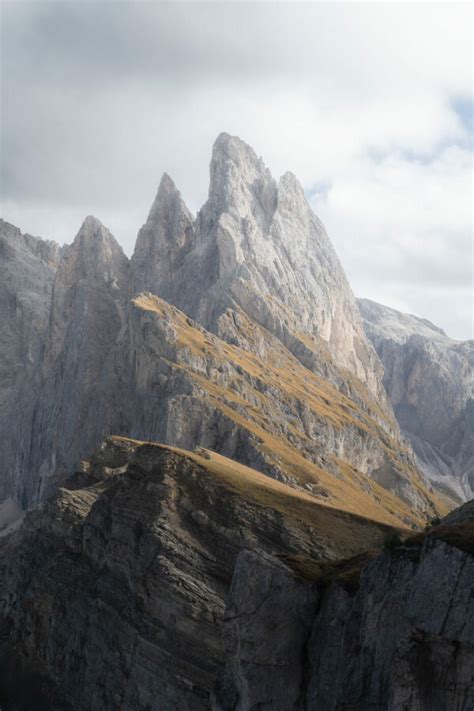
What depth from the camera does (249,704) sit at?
48406 mm

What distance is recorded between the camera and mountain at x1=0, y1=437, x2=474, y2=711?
1661 inches

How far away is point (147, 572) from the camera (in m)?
80.0

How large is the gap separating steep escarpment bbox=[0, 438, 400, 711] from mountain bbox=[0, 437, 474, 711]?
0.19m

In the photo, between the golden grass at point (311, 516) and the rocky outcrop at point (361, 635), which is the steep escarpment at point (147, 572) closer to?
the golden grass at point (311, 516)

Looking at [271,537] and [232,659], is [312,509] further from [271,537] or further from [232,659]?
[232,659]

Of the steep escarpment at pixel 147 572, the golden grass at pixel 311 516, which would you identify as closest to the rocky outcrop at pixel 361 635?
the steep escarpment at pixel 147 572

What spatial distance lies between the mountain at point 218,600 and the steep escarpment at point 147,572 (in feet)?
0.61

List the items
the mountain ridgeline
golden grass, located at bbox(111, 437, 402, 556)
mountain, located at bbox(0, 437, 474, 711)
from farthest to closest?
golden grass, located at bbox(111, 437, 402, 556)
the mountain ridgeline
mountain, located at bbox(0, 437, 474, 711)

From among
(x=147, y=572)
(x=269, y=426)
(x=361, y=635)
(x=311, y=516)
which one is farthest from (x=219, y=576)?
(x=269, y=426)

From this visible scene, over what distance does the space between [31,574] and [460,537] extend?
75.0m

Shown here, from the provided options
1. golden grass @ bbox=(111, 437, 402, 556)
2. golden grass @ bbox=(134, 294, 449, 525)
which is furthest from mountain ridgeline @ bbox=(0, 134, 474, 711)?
golden grass @ bbox=(134, 294, 449, 525)

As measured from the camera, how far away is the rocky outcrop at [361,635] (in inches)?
1555

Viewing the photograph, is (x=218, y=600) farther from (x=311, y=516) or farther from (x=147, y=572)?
(x=311, y=516)

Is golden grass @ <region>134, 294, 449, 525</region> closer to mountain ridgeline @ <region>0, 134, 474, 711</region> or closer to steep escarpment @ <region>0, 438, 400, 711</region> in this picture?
mountain ridgeline @ <region>0, 134, 474, 711</region>
